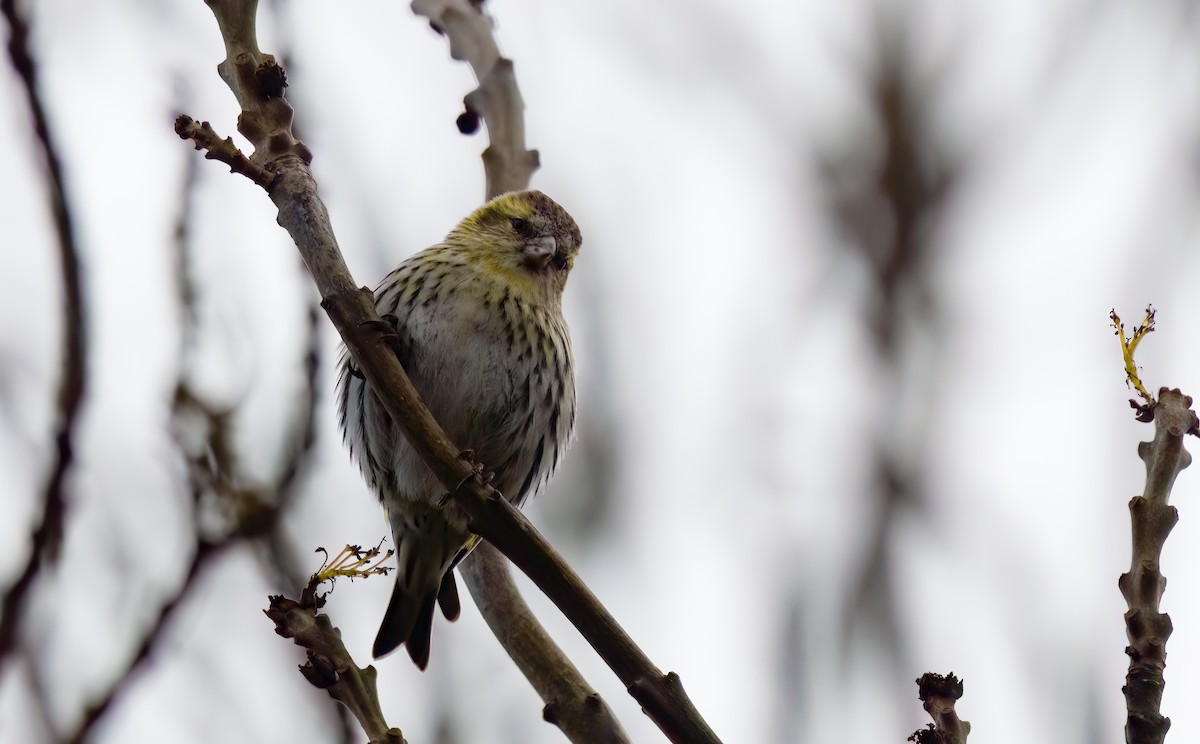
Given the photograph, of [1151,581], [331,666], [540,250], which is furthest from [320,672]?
[540,250]

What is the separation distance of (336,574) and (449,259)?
239 cm

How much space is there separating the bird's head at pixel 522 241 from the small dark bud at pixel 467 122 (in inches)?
21.1

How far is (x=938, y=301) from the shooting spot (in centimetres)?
568

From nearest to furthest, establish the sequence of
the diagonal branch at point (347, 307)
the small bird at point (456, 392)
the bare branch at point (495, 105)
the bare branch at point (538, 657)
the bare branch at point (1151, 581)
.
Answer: the bare branch at point (1151, 581), the diagonal branch at point (347, 307), the bare branch at point (538, 657), the bare branch at point (495, 105), the small bird at point (456, 392)

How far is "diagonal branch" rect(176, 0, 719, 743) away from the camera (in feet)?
7.73

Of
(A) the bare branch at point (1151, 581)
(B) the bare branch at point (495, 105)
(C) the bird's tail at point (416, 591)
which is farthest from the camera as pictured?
(C) the bird's tail at point (416, 591)

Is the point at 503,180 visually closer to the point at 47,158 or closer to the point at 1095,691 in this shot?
the point at 47,158

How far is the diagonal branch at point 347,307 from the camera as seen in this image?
2355mm

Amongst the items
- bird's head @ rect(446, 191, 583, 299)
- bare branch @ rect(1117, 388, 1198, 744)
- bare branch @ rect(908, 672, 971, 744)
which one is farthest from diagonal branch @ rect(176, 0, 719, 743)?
bird's head @ rect(446, 191, 583, 299)

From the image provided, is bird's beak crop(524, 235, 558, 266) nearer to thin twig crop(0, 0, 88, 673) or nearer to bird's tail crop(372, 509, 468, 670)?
bird's tail crop(372, 509, 468, 670)

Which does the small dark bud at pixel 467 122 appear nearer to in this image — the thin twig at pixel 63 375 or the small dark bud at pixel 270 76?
the thin twig at pixel 63 375

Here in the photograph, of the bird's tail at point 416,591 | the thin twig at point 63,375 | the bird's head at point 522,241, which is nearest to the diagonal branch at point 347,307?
the thin twig at point 63,375

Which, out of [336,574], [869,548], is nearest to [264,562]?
[336,574]

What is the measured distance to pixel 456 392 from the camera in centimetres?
459
